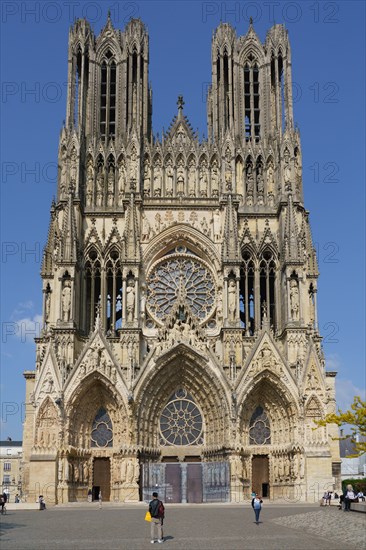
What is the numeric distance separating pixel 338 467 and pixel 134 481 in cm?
1416

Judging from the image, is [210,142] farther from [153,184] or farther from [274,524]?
[274,524]

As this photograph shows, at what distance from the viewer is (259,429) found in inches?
1496

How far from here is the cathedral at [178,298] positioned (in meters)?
36.4

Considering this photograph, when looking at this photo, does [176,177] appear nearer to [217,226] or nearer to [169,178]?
[169,178]

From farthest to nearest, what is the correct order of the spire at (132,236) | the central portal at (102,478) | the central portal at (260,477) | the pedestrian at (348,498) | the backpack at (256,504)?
the spire at (132,236), the central portal at (260,477), the central portal at (102,478), the pedestrian at (348,498), the backpack at (256,504)

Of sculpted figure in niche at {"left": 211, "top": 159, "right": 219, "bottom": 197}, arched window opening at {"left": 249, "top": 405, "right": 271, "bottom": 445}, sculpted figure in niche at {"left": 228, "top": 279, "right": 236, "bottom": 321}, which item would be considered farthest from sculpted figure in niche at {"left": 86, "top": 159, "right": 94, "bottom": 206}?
arched window opening at {"left": 249, "top": 405, "right": 271, "bottom": 445}

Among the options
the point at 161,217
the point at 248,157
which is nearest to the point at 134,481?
the point at 161,217

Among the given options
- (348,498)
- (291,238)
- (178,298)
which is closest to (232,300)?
(178,298)

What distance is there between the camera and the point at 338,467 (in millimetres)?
44156

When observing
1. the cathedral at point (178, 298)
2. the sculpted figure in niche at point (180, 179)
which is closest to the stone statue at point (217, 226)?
the cathedral at point (178, 298)

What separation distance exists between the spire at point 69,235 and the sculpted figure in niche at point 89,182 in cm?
149

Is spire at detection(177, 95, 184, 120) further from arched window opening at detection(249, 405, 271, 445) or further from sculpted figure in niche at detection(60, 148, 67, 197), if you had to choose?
arched window opening at detection(249, 405, 271, 445)

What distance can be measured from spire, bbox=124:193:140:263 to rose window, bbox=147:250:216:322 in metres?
1.91

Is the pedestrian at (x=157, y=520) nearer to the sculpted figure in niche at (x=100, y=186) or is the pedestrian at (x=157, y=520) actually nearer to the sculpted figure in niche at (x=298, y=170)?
the sculpted figure in niche at (x=100, y=186)
